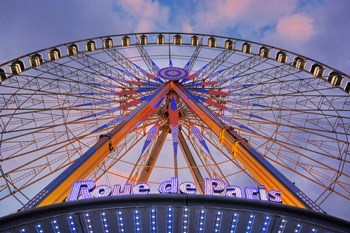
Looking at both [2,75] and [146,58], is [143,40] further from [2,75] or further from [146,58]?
[2,75]

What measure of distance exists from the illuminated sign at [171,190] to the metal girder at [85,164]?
0.59m

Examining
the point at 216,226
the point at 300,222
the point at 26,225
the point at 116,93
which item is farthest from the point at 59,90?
the point at 300,222

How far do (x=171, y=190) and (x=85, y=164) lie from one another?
3474mm

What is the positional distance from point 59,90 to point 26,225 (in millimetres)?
12927

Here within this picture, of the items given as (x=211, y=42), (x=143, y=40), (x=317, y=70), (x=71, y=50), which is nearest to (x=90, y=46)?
→ (x=71, y=50)

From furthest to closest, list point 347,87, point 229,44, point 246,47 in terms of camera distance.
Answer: point 246,47 < point 229,44 < point 347,87

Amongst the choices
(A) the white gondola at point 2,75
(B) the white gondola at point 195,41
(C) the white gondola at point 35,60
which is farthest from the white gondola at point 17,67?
(B) the white gondola at point 195,41

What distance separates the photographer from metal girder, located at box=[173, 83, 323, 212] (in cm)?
1049

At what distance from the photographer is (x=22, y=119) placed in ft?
62.4

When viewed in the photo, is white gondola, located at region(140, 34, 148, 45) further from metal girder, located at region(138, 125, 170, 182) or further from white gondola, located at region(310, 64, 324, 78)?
white gondola, located at region(310, 64, 324, 78)

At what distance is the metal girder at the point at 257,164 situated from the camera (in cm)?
1049

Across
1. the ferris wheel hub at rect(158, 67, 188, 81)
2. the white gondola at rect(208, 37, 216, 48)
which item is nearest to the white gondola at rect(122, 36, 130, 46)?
the ferris wheel hub at rect(158, 67, 188, 81)

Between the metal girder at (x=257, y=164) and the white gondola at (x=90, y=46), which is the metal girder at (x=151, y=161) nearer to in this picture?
the metal girder at (x=257, y=164)

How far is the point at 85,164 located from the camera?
38.5 ft
